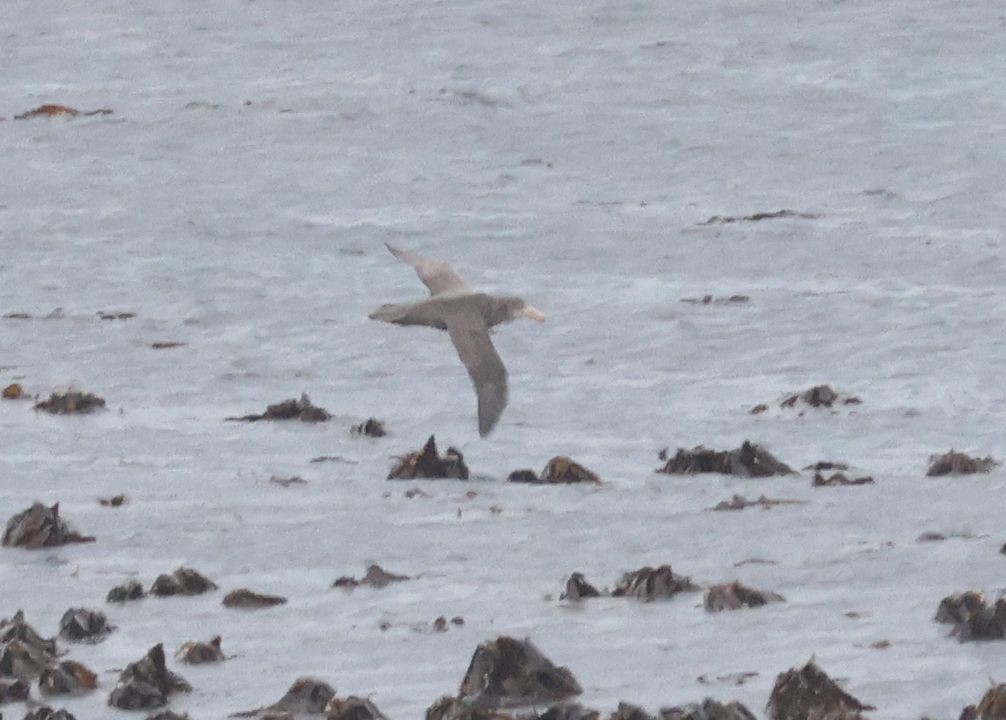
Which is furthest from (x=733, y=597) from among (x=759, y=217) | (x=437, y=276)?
(x=759, y=217)

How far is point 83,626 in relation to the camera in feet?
18.8

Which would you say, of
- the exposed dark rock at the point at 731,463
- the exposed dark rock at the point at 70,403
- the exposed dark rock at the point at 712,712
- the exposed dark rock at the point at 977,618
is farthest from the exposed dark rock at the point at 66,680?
the exposed dark rock at the point at 70,403

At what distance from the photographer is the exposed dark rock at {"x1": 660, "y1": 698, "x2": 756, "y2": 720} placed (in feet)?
15.3

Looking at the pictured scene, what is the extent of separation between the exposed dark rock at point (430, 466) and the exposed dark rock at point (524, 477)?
146 millimetres

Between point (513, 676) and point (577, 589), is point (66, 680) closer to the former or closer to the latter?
point (513, 676)

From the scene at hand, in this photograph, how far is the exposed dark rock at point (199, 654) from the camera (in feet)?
17.9

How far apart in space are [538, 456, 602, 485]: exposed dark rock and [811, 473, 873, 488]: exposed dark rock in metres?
0.67

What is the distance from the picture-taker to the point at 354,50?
1719cm

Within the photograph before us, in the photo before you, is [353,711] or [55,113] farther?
[55,113]

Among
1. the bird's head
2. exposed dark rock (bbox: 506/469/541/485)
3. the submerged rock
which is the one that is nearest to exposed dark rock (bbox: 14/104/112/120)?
the bird's head

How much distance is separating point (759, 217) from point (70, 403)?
15.5 feet

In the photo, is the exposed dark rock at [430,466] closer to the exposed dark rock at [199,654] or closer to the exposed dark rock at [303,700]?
the exposed dark rock at [199,654]

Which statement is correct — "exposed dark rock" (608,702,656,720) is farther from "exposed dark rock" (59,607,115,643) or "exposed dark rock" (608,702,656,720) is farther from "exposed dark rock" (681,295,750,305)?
"exposed dark rock" (681,295,750,305)

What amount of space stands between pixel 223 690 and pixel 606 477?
268 cm
